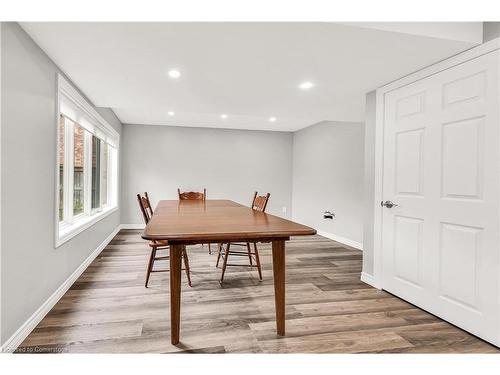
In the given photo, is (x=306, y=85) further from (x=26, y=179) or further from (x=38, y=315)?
(x=38, y=315)

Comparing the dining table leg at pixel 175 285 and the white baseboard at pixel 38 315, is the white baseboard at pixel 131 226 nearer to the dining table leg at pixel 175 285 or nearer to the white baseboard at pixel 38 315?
the white baseboard at pixel 38 315

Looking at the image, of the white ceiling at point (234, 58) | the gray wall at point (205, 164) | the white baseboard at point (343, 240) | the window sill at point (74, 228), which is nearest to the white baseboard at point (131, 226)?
the gray wall at point (205, 164)

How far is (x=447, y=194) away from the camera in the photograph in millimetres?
2111

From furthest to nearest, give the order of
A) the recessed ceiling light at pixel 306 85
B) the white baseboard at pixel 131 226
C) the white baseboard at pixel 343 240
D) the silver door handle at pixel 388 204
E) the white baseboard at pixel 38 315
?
the white baseboard at pixel 131 226, the white baseboard at pixel 343 240, the recessed ceiling light at pixel 306 85, the silver door handle at pixel 388 204, the white baseboard at pixel 38 315

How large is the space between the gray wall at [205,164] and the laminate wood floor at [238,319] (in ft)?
9.49

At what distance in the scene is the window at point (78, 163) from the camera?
8.59 ft

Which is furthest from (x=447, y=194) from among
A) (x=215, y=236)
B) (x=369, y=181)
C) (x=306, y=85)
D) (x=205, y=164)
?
(x=205, y=164)

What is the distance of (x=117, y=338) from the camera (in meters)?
1.80

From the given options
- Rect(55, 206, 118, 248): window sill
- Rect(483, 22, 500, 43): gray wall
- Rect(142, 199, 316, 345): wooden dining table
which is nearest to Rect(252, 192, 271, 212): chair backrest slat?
Rect(142, 199, 316, 345): wooden dining table

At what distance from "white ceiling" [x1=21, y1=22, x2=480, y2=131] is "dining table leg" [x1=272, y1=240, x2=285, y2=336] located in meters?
1.35

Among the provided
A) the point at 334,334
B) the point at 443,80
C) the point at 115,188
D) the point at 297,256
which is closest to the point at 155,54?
the point at 443,80

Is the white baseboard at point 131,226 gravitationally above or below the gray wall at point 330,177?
below

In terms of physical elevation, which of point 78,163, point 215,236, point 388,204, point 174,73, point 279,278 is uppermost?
point 174,73

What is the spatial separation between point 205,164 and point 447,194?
475 centimetres
